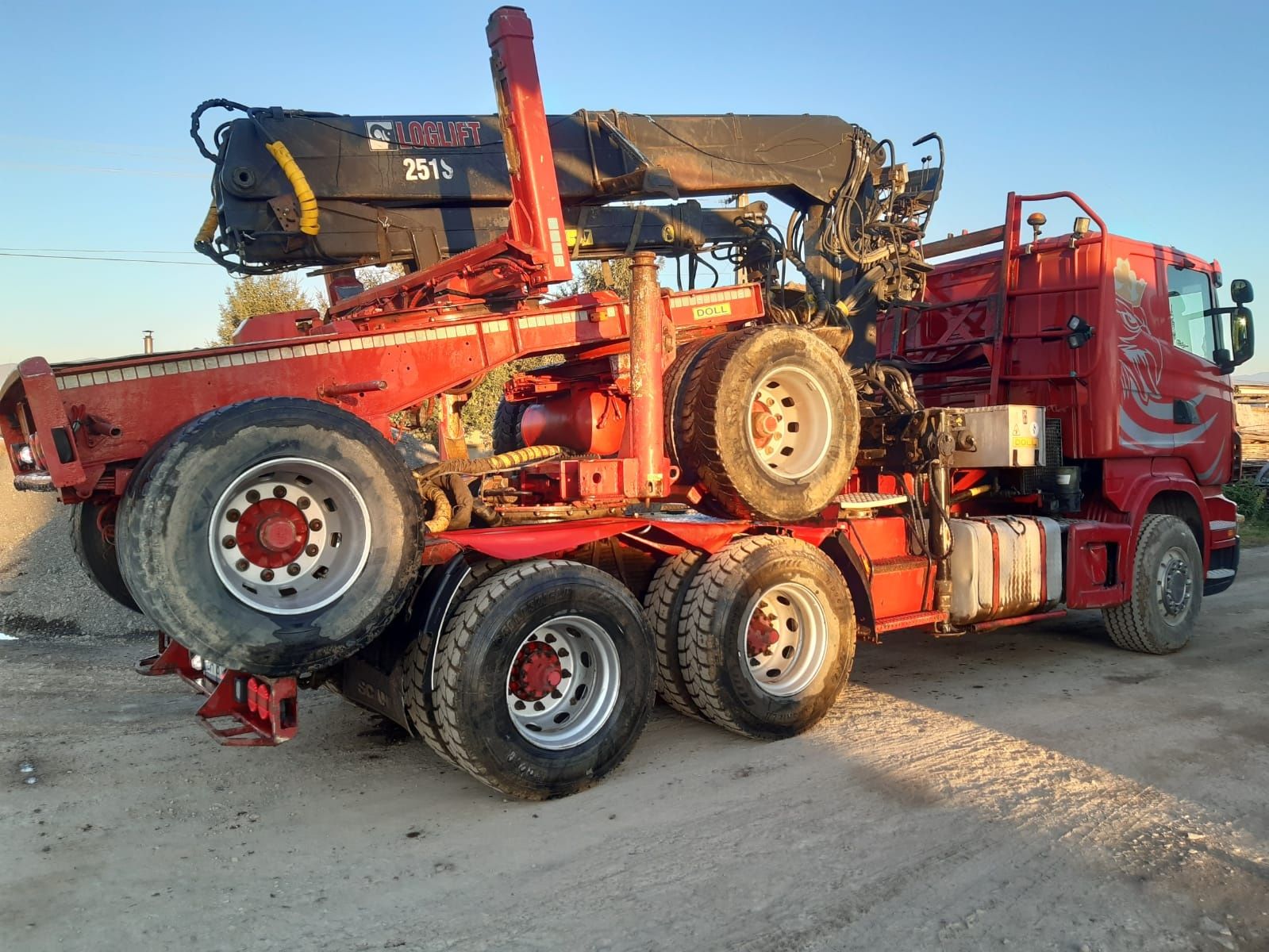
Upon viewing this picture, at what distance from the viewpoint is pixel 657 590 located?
527cm

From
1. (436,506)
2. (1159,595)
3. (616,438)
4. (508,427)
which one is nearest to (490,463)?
(436,506)

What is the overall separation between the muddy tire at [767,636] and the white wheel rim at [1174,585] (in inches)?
140

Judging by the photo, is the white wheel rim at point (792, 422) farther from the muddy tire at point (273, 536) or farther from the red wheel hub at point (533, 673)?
the muddy tire at point (273, 536)

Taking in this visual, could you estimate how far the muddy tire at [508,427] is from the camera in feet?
22.7

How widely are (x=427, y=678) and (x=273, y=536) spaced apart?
0.95m

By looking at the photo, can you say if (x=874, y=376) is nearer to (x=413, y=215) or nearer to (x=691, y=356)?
(x=691, y=356)

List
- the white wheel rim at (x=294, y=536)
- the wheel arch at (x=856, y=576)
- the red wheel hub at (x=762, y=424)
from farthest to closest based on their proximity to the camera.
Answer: the wheel arch at (x=856, y=576) → the red wheel hub at (x=762, y=424) → the white wheel rim at (x=294, y=536)

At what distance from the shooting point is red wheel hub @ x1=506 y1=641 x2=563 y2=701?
4.52 metres

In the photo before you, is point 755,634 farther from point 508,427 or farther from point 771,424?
point 508,427

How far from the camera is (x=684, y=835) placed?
4.03m

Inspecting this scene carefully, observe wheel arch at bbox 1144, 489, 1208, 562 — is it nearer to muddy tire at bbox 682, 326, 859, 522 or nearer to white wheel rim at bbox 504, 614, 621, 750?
muddy tire at bbox 682, 326, 859, 522

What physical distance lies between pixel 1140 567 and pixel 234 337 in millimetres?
6903

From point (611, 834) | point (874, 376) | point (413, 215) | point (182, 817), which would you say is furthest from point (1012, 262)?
point (182, 817)

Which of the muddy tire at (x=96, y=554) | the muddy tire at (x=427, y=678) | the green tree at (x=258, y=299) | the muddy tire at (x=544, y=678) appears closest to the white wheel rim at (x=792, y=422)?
the muddy tire at (x=544, y=678)
